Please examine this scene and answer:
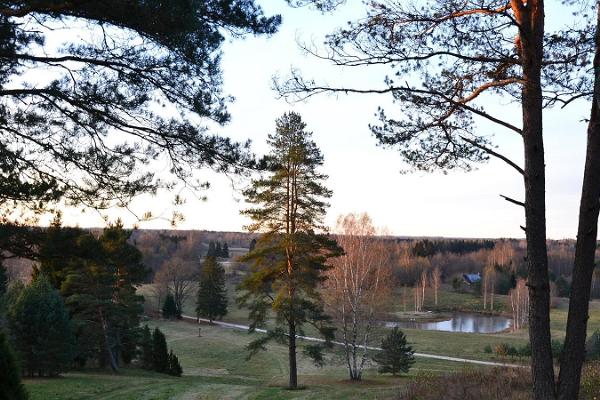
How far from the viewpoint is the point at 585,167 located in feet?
20.6

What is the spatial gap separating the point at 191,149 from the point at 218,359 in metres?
26.0

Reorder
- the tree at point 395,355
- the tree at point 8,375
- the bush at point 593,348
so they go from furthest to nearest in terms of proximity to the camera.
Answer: the tree at point 395,355
the bush at point 593,348
the tree at point 8,375

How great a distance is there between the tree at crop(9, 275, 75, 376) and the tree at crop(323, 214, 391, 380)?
36.5 feet

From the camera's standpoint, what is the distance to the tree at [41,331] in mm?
20062

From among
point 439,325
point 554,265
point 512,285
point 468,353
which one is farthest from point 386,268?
point 554,265

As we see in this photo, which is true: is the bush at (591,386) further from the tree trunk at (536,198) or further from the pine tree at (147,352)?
the pine tree at (147,352)

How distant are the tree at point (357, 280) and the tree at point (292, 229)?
11.8ft

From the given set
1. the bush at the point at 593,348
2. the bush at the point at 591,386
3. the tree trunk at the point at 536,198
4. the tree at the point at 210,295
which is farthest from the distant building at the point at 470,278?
the tree trunk at the point at 536,198

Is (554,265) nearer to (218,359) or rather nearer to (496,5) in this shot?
(218,359)

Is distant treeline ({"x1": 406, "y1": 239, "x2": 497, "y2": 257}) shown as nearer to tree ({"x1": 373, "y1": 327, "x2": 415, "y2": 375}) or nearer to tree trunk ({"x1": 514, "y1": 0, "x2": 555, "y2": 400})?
tree ({"x1": 373, "y1": 327, "x2": 415, "y2": 375})

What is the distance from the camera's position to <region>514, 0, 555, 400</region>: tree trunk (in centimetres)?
605

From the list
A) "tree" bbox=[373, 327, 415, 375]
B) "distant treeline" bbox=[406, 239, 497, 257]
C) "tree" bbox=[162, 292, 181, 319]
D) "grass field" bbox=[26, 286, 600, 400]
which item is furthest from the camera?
"distant treeline" bbox=[406, 239, 497, 257]

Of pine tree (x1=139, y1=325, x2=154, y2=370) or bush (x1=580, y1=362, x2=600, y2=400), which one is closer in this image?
bush (x1=580, y1=362, x2=600, y2=400)

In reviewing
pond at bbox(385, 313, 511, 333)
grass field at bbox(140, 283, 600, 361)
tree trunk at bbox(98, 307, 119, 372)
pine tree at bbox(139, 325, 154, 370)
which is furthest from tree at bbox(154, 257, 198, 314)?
tree trunk at bbox(98, 307, 119, 372)
